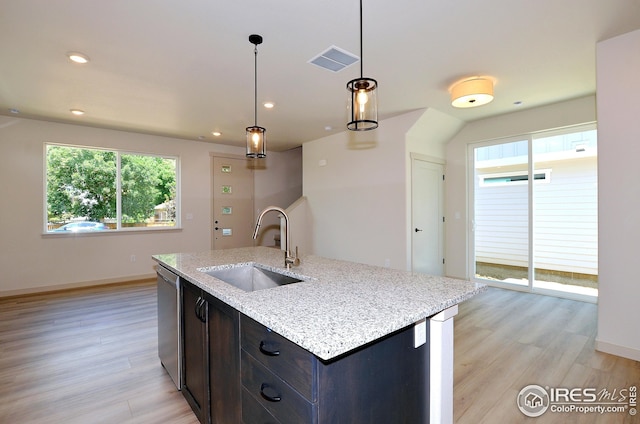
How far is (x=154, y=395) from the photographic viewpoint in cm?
216

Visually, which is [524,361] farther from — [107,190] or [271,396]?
[107,190]

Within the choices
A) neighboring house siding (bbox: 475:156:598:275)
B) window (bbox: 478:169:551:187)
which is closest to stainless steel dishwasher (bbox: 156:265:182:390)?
neighboring house siding (bbox: 475:156:598:275)

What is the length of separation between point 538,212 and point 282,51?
4293mm

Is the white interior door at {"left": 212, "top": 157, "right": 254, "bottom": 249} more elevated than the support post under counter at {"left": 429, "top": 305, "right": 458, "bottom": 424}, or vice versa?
the white interior door at {"left": 212, "top": 157, "right": 254, "bottom": 249}

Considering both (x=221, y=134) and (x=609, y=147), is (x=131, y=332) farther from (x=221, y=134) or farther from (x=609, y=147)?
(x=609, y=147)

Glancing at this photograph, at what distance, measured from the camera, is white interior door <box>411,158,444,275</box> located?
478 cm

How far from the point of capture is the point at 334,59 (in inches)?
113

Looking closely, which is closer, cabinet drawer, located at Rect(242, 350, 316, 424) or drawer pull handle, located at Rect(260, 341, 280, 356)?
cabinet drawer, located at Rect(242, 350, 316, 424)

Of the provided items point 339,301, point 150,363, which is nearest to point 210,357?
point 339,301

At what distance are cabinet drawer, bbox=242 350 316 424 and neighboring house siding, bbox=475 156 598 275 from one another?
479 cm

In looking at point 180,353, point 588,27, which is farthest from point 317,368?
point 588,27

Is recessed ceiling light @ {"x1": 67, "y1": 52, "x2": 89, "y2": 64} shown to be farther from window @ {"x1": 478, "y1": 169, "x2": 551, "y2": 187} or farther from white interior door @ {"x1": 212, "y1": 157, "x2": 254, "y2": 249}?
window @ {"x1": 478, "y1": 169, "x2": 551, "y2": 187}

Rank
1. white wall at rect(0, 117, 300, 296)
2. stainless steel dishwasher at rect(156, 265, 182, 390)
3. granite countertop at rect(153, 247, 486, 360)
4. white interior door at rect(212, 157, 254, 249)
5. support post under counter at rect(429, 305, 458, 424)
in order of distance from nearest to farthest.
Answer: granite countertop at rect(153, 247, 486, 360) < support post under counter at rect(429, 305, 458, 424) < stainless steel dishwasher at rect(156, 265, 182, 390) < white wall at rect(0, 117, 300, 296) < white interior door at rect(212, 157, 254, 249)

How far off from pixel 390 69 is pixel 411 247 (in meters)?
2.65
